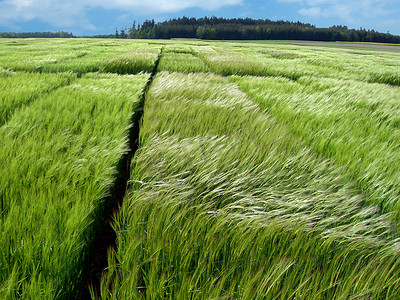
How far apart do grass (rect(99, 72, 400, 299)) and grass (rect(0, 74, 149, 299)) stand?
0.09m

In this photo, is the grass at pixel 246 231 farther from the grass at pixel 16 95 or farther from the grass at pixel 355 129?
the grass at pixel 16 95

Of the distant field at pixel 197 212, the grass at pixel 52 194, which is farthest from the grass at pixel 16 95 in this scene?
the distant field at pixel 197 212

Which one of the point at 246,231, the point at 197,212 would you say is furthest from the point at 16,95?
the point at 246,231

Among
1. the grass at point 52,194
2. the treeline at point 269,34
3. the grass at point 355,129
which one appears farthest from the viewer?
the treeline at point 269,34

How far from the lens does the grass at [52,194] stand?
487 millimetres

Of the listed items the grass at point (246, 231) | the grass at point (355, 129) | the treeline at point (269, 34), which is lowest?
the grass at point (246, 231)

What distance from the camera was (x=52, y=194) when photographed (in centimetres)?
69

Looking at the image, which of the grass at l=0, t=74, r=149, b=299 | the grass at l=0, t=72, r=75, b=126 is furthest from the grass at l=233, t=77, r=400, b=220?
the grass at l=0, t=72, r=75, b=126

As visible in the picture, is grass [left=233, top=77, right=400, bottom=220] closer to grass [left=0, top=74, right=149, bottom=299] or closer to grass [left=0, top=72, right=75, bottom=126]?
grass [left=0, top=74, right=149, bottom=299]

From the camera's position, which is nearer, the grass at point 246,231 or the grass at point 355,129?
the grass at point 246,231

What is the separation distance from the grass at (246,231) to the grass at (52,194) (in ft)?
0.30

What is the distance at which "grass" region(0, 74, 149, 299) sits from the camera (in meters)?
0.49

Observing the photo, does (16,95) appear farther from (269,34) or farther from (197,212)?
(269,34)

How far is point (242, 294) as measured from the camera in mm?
473
